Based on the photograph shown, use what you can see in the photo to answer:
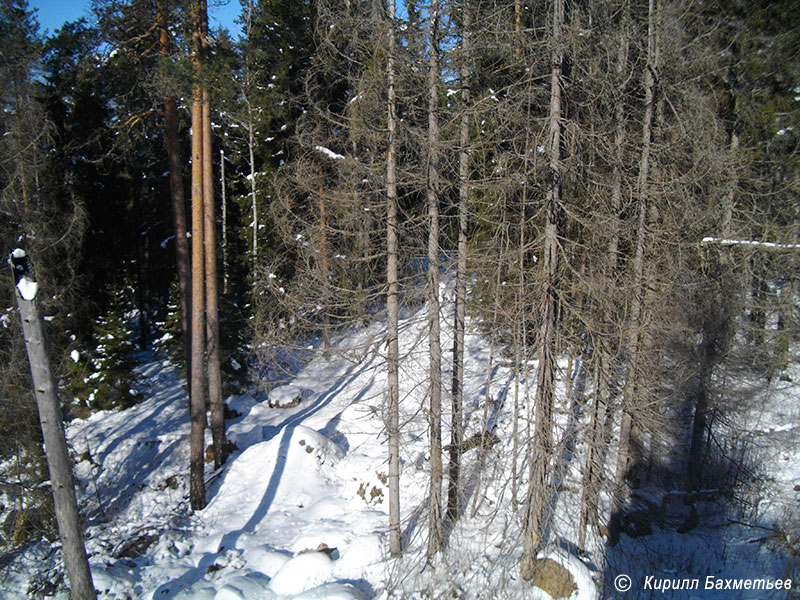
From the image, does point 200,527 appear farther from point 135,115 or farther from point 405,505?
point 135,115

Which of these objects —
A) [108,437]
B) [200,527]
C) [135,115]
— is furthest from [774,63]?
[108,437]

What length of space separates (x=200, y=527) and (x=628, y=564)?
985cm

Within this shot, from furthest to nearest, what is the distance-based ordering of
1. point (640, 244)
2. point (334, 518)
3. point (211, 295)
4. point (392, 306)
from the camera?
point (211, 295), point (334, 518), point (640, 244), point (392, 306)

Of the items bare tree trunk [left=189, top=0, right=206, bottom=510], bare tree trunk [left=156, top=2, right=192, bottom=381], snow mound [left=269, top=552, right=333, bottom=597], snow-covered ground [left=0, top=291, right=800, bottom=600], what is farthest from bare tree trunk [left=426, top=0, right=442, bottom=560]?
bare tree trunk [left=156, top=2, right=192, bottom=381]

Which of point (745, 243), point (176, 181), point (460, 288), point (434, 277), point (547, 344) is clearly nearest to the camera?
point (547, 344)

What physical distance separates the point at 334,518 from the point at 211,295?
672 centimetres

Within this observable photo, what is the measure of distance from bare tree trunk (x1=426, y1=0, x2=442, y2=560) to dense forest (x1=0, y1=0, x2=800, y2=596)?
55 mm

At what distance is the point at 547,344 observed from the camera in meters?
7.00

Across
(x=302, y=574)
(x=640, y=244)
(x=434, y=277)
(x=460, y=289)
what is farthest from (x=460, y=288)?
(x=302, y=574)

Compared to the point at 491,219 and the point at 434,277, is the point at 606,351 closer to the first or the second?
the point at 434,277

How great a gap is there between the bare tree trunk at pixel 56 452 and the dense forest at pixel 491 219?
3439mm

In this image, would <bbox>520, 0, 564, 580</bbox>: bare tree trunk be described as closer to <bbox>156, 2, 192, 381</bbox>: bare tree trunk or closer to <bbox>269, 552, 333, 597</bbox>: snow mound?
<bbox>269, 552, 333, 597</bbox>: snow mound

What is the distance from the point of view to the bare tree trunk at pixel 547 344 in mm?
6809

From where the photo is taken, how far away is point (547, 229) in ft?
22.8
